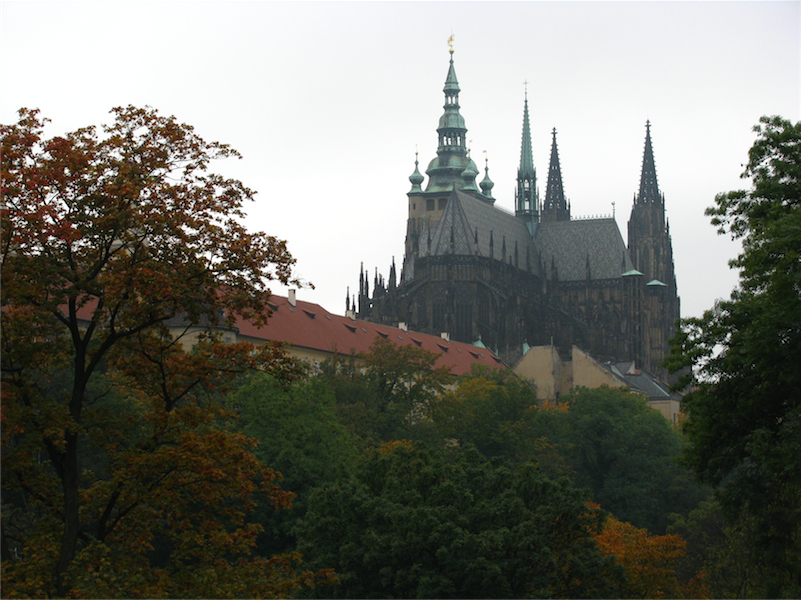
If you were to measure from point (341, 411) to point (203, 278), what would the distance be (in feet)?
131

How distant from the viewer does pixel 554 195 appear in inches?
5969

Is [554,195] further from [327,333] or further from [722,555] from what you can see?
[722,555]

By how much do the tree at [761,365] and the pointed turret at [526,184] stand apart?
390 feet

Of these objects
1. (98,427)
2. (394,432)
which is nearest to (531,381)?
(394,432)

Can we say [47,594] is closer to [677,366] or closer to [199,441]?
[199,441]

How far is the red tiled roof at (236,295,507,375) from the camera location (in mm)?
73938

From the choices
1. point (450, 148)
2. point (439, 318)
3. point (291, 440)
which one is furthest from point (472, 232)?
point (291, 440)

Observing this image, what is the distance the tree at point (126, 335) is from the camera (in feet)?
64.0

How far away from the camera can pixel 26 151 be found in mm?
20391

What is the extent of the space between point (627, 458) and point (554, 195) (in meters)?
84.1

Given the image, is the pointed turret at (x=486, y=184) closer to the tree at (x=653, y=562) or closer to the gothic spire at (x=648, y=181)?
the gothic spire at (x=648, y=181)

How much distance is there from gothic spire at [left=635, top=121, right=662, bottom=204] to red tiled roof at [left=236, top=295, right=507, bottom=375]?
37.7 metres

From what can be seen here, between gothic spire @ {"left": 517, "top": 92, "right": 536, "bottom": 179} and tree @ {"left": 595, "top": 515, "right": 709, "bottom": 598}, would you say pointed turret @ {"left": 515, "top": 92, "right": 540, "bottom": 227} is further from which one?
tree @ {"left": 595, "top": 515, "right": 709, "bottom": 598}

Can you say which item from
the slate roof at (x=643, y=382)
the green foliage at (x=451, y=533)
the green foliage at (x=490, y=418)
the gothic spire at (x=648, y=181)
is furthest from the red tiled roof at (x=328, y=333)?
the gothic spire at (x=648, y=181)
